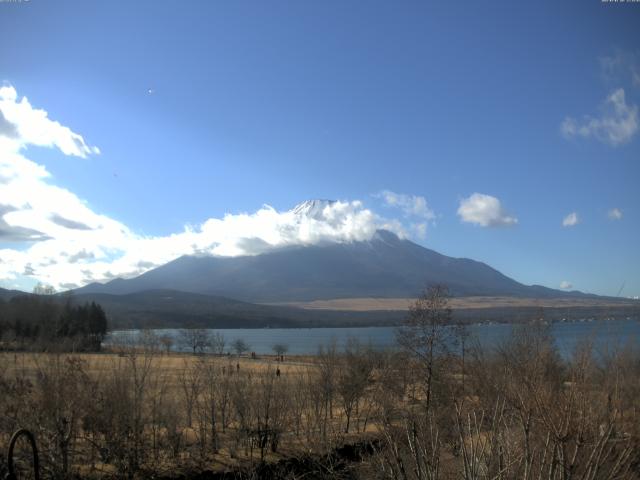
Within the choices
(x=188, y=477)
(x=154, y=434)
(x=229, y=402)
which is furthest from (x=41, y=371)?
(x=229, y=402)

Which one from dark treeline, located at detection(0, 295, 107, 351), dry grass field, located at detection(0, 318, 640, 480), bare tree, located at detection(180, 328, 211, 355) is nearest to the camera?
dry grass field, located at detection(0, 318, 640, 480)

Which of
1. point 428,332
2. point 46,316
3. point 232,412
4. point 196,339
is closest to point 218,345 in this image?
point 46,316

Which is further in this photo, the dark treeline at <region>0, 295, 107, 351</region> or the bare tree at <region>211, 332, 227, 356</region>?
the dark treeline at <region>0, 295, 107, 351</region>

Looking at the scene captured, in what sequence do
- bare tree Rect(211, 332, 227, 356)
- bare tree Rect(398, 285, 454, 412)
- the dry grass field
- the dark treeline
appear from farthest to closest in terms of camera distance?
1. the dark treeline
2. bare tree Rect(211, 332, 227, 356)
3. bare tree Rect(398, 285, 454, 412)
4. the dry grass field

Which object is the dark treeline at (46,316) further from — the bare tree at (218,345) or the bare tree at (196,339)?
the bare tree at (196,339)

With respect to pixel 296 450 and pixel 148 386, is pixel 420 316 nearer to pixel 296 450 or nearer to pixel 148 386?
pixel 296 450

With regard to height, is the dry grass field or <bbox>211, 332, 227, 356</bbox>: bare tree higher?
the dry grass field

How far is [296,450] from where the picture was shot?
2155 cm

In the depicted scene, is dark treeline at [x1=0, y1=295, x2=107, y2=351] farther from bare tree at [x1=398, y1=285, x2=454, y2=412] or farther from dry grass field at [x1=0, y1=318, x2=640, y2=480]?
dry grass field at [x1=0, y1=318, x2=640, y2=480]

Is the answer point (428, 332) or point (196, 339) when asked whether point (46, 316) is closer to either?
point (196, 339)

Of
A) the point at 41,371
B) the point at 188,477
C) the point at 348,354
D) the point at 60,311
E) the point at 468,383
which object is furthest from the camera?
the point at 60,311

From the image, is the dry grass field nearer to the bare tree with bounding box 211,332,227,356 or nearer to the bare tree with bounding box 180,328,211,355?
the bare tree with bounding box 211,332,227,356

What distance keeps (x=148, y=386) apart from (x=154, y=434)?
1949mm

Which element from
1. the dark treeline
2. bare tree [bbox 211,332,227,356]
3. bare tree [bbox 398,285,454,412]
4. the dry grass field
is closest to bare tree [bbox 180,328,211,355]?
bare tree [bbox 211,332,227,356]
